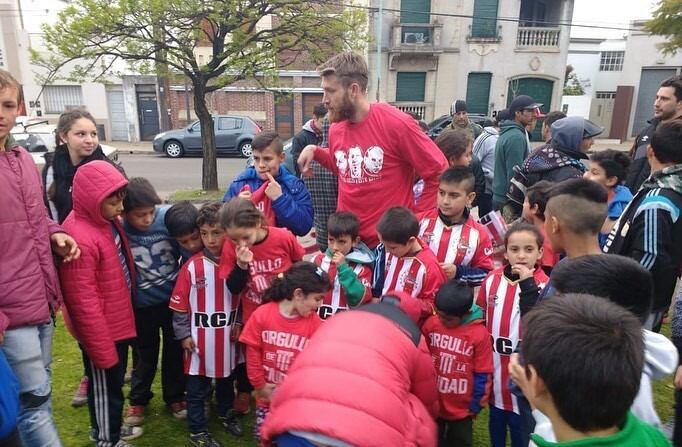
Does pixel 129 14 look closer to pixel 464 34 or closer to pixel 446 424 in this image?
pixel 446 424

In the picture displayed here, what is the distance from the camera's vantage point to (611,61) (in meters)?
27.9

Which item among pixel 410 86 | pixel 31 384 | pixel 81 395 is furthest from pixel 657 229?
pixel 410 86

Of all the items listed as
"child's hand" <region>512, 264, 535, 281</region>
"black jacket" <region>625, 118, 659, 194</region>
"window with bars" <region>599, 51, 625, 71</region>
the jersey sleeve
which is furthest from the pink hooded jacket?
"window with bars" <region>599, 51, 625, 71</region>

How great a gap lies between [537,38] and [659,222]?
22.6m

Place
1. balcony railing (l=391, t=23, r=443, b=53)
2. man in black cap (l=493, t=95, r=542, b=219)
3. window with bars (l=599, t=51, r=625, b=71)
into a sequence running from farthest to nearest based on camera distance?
window with bars (l=599, t=51, r=625, b=71)
balcony railing (l=391, t=23, r=443, b=53)
man in black cap (l=493, t=95, r=542, b=219)

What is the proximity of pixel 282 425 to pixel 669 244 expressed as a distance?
2.45m

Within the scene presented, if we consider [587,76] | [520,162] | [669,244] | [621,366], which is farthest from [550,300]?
[587,76]

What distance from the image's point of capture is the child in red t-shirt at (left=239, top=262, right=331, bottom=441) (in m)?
2.61

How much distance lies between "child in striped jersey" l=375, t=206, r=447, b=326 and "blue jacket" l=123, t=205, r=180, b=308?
1.36 meters

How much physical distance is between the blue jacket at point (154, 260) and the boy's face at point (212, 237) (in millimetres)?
279

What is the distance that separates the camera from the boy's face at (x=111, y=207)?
8.84ft

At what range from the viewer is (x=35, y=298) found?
2.40 metres

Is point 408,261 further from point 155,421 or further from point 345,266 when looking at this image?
point 155,421

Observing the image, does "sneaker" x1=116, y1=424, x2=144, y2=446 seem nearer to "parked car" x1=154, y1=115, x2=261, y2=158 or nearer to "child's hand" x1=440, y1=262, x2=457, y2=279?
"child's hand" x1=440, y1=262, x2=457, y2=279
